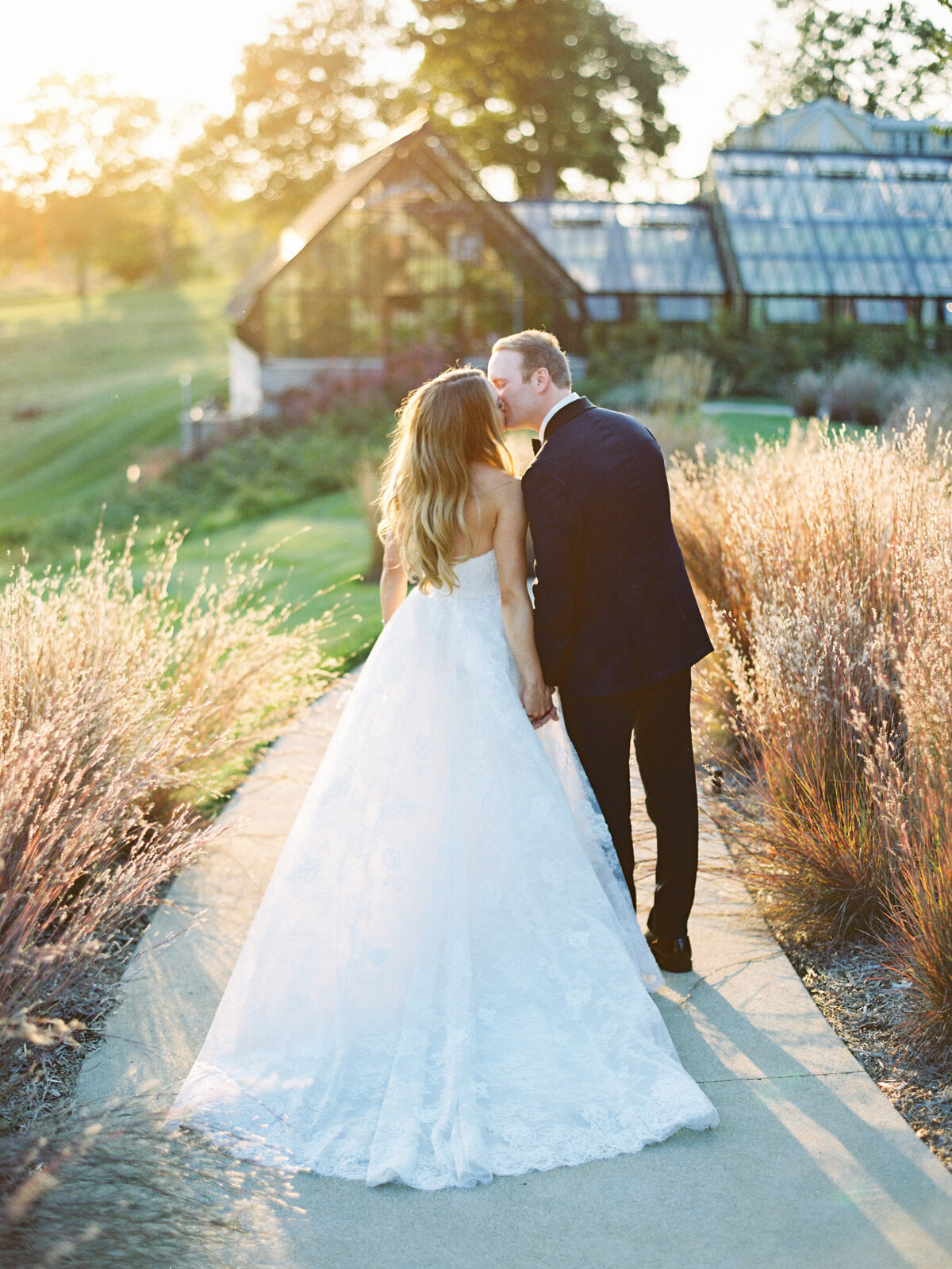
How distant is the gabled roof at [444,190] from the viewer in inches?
968

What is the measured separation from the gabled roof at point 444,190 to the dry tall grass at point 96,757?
2091 cm

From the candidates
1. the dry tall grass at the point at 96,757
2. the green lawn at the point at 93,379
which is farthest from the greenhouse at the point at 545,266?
the dry tall grass at the point at 96,757

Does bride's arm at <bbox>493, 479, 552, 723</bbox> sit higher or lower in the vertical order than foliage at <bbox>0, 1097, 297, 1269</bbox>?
higher

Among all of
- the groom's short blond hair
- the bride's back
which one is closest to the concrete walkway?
the bride's back

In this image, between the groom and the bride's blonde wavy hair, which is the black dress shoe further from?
the bride's blonde wavy hair

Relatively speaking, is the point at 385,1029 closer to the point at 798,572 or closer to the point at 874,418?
the point at 798,572

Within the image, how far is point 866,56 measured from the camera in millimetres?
10547

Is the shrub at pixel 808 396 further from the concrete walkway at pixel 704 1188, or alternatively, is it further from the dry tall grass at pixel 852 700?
the concrete walkway at pixel 704 1188

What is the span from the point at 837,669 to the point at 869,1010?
1.23 meters

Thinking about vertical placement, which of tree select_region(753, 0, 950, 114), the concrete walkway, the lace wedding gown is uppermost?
tree select_region(753, 0, 950, 114)

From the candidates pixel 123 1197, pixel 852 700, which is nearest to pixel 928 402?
pixel 852 700

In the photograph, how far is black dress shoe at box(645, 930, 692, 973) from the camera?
379 centimetres

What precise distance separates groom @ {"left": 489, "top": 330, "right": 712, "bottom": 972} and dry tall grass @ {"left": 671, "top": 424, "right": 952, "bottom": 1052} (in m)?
0.47

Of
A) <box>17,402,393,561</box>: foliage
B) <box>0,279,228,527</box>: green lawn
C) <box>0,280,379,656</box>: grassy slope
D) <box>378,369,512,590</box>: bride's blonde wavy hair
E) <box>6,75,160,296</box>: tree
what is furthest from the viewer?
<box>6,75,160,296</box>: tree
